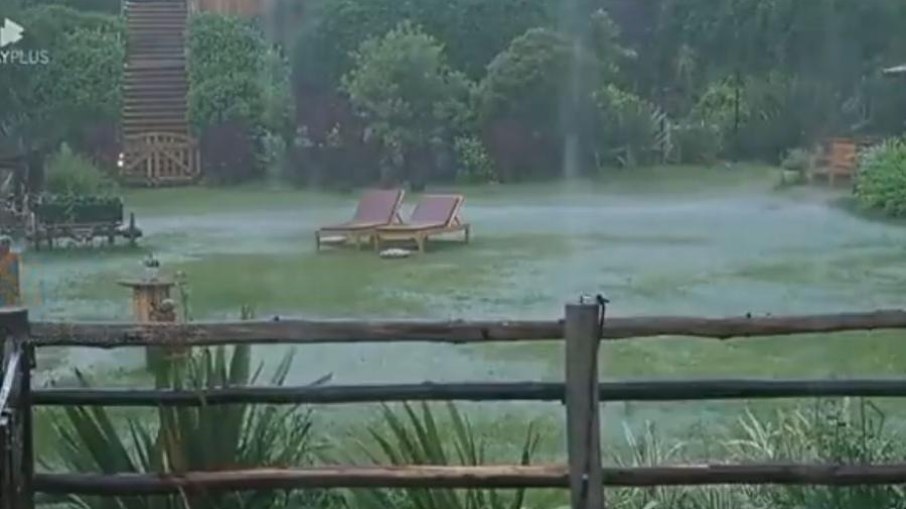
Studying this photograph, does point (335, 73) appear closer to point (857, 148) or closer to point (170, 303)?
point (170, 303)

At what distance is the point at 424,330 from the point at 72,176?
3.14 ft

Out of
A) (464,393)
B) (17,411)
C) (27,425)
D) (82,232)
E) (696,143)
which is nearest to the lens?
(17,411)

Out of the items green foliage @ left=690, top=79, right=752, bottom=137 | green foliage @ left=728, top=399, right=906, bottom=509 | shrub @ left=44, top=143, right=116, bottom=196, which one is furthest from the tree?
shrub @ left=44, top=143, right=116, bottom=196

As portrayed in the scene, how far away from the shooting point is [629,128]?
3.35 m

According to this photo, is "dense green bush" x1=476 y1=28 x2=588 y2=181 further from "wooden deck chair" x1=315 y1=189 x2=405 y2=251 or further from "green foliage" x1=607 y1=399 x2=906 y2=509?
"green foliage" x1=607 y1=399 x2=906 y2=509

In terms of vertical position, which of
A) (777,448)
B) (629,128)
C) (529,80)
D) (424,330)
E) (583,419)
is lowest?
(777,448)

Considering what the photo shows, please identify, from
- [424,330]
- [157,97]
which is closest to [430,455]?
[424,330]

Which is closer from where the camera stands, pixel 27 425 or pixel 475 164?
pixel 27 425

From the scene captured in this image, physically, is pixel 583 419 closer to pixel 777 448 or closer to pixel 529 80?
pixel 777 448

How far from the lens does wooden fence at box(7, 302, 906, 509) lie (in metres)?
2.99

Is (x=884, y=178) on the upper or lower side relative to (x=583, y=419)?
upper

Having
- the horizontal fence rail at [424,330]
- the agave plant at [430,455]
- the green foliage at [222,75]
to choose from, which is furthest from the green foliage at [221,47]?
the agave plant at [430,455]

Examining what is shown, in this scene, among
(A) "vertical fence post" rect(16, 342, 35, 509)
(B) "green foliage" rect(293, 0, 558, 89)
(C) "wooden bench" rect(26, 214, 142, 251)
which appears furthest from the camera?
(B) "green foliage" rect(293, 0, 558, 89)

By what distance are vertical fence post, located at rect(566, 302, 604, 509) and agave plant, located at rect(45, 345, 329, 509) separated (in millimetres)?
639
